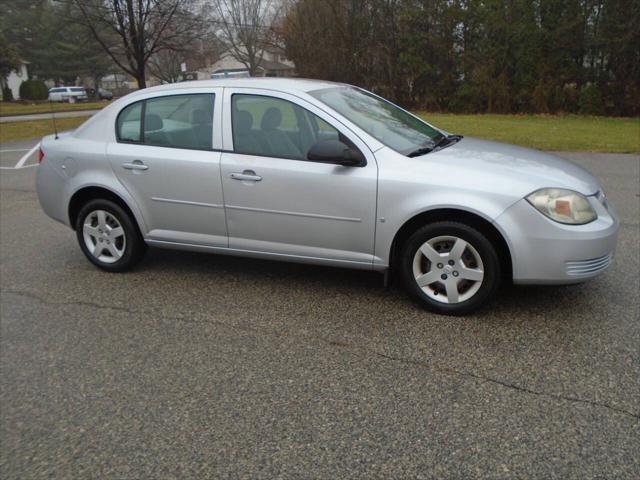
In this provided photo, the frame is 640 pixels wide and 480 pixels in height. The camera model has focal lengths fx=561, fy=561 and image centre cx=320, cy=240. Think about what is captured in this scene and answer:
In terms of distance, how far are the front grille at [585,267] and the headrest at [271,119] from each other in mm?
2299

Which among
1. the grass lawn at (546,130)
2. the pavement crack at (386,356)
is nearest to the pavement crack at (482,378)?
the pavement crack at (386,356)

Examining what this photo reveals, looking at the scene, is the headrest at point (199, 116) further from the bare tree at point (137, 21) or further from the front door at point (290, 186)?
the bare tree at point (137, 21)

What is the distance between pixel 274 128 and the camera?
14.1 feet

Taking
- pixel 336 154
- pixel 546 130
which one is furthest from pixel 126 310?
pixel 546 130

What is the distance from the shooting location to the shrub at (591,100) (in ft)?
72.4

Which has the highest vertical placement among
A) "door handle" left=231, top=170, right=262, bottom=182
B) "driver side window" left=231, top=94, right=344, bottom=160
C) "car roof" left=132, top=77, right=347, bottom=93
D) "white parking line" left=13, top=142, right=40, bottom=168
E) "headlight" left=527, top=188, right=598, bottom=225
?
"car roof" left=132, top=77, right=347, bottom=93

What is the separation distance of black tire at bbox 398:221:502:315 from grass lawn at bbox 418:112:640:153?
10106 mm

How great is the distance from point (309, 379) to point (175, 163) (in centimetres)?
219

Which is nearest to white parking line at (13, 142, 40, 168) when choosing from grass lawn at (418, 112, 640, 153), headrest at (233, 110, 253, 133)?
headrest at (233, 110, 253, 133)

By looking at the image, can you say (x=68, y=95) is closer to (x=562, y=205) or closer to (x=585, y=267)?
(x=562, y=205)

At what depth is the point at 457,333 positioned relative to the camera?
367cm

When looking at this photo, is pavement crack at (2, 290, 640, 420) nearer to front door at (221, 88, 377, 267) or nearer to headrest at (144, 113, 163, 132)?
front door at (221, 88, 377, 267)

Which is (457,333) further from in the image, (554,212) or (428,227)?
(554,212)

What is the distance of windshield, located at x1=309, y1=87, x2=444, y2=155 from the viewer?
421cm
